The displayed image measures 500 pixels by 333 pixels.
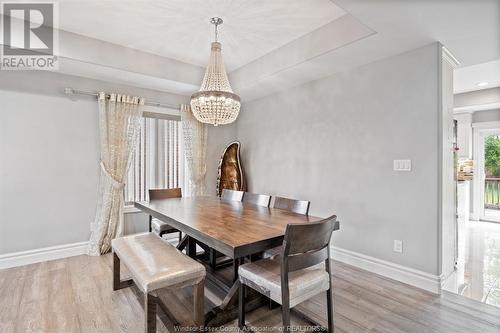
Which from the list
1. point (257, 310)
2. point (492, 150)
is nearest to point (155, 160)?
point (257, 310)

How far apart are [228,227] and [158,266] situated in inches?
21.0

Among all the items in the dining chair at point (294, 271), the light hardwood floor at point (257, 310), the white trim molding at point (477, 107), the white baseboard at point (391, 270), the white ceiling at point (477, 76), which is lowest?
the light hardwood floor at point (257, 310)

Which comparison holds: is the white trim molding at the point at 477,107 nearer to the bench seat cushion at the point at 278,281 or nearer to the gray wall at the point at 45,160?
the bench seat cushion at the point at 278,281

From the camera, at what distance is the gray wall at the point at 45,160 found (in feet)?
9.52

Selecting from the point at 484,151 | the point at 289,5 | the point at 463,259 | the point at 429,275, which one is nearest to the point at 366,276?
the point at 429,275

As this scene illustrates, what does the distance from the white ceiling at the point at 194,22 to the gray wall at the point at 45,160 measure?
0.91 metres

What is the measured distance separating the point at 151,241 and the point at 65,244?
1852mm

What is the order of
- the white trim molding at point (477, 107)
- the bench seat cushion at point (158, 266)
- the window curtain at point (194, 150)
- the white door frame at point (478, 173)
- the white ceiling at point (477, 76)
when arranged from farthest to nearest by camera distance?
the white door frame at point (478, 173) → the white trim molding at point (477, 107) → the window curtain at point (194, 150) → the white ceiling at point (477, 76) → the bench seat cushion at point (158, 266)

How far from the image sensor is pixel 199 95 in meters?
2.49

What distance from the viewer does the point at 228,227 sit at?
182cm

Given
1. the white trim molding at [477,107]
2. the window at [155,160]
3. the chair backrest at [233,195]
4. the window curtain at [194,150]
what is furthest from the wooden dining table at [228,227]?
the white trim molding at [477,107]

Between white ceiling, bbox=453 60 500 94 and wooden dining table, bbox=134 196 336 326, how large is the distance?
115 inches

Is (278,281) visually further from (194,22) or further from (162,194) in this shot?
(194,22)

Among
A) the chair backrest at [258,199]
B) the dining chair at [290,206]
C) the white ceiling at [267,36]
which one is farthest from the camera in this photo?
the chair backrest at [258,199]
